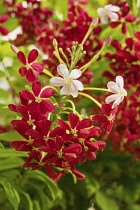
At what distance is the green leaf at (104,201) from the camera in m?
1.31

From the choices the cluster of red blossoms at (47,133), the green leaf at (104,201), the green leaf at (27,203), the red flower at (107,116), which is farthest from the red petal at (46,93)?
the green leaf at (104,201)

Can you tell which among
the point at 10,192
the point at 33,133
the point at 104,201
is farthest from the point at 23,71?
the point at 104,201

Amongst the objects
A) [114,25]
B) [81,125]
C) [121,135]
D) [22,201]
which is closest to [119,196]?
[121,135]

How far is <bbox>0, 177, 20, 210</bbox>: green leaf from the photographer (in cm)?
87

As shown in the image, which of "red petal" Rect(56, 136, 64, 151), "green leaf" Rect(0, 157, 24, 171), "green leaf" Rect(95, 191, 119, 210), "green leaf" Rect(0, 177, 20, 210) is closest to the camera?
"red petal" Rect(56, 136, 64, 151)

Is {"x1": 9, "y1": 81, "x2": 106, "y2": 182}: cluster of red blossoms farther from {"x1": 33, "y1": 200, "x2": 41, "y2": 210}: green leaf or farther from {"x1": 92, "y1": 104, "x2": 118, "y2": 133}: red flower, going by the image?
{"x1": 33, "y1": 200, "x2": 41, "y2": 210}: green leaf

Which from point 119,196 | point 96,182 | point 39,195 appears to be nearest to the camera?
point 39,195

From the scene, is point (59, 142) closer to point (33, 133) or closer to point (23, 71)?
point (33, 133)

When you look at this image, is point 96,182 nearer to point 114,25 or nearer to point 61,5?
point 114,25

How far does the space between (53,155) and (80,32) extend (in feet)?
1.64

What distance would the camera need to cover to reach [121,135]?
113 centimetres

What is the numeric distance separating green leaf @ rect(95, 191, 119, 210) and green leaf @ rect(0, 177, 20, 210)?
466mm

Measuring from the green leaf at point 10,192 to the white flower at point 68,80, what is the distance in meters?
0.32

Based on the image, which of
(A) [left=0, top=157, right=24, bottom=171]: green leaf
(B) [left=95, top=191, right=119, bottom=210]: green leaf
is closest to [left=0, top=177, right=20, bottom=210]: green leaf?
(A) [left=0, top=157, right=24, bottom=171]: green leaf
